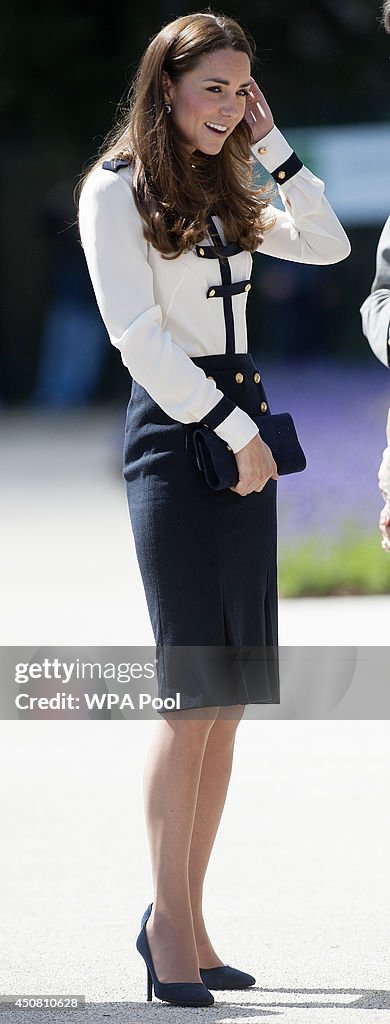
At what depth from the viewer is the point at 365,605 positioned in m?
6.59

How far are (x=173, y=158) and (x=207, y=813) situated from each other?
1.28 meters

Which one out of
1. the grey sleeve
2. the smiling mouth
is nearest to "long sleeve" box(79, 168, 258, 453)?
the smiling mouth

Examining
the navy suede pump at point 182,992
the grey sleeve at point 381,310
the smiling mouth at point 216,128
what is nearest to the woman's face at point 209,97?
the smiling mouth at point 216,128

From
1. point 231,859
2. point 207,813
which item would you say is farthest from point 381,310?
point 231,859

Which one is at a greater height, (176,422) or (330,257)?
(330,257)

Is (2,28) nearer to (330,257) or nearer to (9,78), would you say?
(9,78)

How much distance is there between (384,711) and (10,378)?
11740 mm

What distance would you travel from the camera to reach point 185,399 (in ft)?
8.84

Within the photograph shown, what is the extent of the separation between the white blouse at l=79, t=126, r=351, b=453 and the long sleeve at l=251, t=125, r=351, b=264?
17 centimetres

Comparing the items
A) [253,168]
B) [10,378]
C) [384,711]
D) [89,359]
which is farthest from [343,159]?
[253,168]

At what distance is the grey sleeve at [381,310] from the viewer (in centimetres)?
272

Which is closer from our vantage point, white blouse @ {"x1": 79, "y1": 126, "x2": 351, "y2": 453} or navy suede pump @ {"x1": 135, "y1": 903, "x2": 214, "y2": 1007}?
white blouse @ {"x1": 79, "y1": 126, "x2": 351, "y2": 453}

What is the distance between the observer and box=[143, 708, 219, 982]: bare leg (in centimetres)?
280

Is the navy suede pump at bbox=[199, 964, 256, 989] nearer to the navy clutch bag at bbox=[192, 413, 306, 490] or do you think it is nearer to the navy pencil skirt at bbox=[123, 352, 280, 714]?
the navy pencil skirt at bbox=[123, 352, 280, 714]
